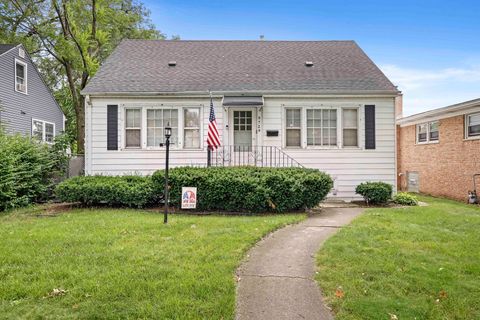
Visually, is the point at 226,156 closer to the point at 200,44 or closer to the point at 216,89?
the point at 216,89

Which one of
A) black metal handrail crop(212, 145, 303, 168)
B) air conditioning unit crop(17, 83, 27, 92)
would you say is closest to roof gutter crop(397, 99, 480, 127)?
black metal handrail crop(212, 145, 303, 168)

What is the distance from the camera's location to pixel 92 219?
7.43m

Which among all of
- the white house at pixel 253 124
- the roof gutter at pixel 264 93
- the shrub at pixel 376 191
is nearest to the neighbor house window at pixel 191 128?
the white house at pixel 253 124

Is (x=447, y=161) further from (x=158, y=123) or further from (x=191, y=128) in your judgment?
(x=158, y=123)

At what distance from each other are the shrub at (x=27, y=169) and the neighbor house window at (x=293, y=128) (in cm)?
779

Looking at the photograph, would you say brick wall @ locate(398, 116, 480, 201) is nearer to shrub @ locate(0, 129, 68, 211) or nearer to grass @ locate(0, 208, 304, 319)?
grass @ locate(0, 208, 304, 319)

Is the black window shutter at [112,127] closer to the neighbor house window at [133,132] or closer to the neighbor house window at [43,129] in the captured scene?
the neighbor house window at [133,132]

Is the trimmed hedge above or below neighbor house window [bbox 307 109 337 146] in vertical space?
below

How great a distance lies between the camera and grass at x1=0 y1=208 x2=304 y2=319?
3.25 m

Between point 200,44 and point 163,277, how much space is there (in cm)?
1257

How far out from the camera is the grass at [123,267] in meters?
3.25

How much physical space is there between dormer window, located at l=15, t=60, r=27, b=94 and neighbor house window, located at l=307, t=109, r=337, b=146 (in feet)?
48.2

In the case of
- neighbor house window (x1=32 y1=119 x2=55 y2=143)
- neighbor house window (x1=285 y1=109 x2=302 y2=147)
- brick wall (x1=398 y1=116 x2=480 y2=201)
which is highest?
neighbor house window (x1=32 y1=119 x2=55 y2=143)

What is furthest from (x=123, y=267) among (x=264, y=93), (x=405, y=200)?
(x=405, y=200)
